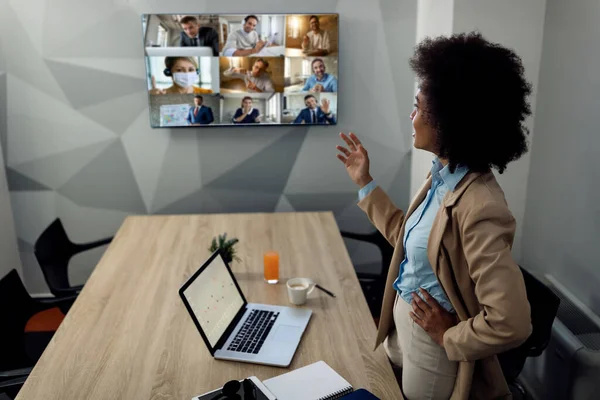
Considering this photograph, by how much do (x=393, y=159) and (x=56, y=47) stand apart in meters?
2.32

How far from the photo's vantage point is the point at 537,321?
6.49ft

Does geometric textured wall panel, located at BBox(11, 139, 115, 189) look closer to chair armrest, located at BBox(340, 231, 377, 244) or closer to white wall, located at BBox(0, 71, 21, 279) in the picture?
white wall, located at BBox(0, 71, 21, 279)

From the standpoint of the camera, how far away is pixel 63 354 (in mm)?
1812

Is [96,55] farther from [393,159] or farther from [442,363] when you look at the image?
[442,363]

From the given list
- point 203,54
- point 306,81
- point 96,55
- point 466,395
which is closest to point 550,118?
point 306,81

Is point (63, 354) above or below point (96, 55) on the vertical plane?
below

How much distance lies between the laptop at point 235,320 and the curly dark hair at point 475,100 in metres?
0.85

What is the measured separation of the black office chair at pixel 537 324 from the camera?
6.38 feet

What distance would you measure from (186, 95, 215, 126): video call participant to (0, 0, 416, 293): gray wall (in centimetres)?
12

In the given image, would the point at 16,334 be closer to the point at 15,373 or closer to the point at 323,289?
the point at 15,373

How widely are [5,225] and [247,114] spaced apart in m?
1.79

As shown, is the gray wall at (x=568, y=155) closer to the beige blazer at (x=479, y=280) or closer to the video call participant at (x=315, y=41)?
the beige blazer at (x=479, y=280)

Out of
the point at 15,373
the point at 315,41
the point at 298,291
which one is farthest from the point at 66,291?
the point at 315,41

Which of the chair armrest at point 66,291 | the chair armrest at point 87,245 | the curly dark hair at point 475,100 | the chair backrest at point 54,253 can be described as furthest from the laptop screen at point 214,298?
the chair armrest at point 87,245
